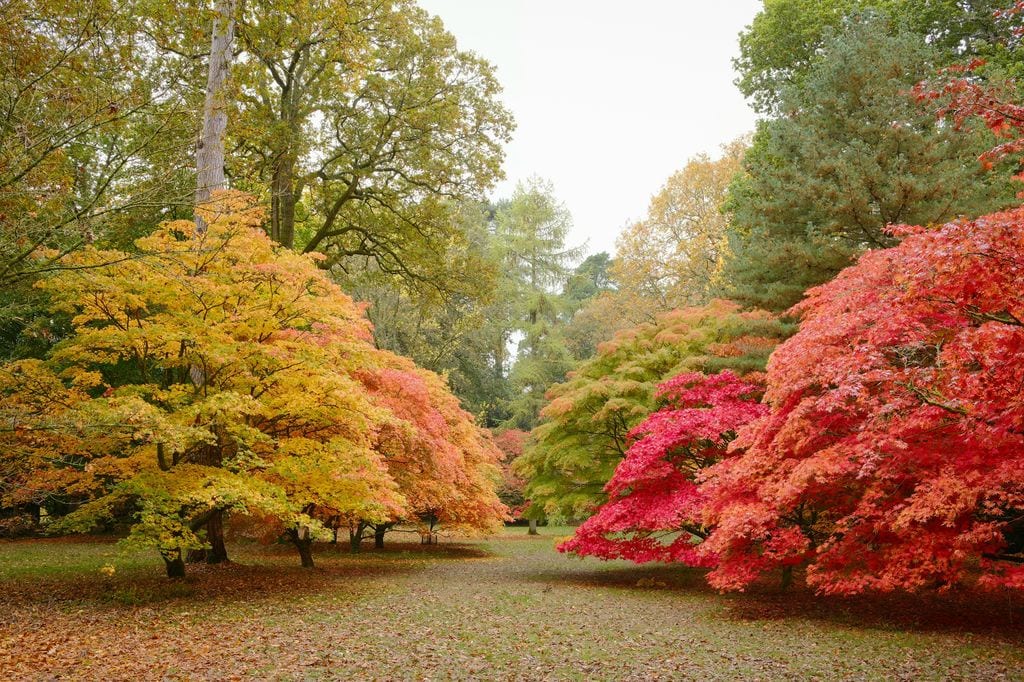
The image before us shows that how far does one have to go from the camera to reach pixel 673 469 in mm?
12586

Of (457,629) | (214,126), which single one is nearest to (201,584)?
(457,629)

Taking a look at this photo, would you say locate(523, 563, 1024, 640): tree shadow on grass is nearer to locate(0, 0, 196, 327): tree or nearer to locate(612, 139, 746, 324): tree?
locate(0, 0, 196, 327): tree

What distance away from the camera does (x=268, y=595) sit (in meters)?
10.5

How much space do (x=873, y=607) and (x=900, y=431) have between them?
4.34m

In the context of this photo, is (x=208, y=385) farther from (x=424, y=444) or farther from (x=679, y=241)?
(x=679, y=241)

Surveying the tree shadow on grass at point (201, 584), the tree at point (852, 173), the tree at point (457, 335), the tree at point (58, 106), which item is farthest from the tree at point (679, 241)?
the tree at point (58, 106)

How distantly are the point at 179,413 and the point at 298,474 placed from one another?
1.92 metres

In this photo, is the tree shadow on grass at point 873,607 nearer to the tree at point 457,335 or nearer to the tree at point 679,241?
the tree at point 457,335

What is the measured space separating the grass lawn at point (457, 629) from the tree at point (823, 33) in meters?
11.3

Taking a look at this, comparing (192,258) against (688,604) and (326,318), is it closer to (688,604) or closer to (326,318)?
(326,318)

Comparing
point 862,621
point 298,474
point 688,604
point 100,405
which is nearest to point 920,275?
point 862,621

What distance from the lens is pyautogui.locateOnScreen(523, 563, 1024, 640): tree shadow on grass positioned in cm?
897

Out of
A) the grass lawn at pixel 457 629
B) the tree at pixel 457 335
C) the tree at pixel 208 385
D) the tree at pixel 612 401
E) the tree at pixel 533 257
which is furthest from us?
the tree at pixel 533 257

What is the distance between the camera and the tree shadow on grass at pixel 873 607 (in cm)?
897
